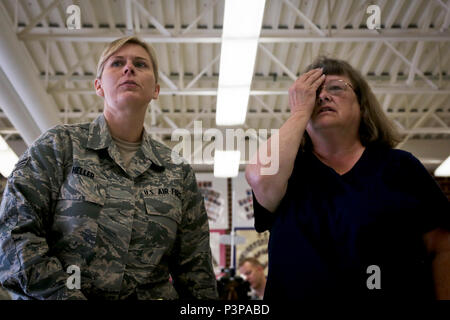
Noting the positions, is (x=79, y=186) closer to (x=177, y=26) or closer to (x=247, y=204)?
(x=177, y=26)

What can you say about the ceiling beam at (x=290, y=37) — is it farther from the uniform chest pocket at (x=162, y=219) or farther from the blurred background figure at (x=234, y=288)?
the uniform chest pocket at (x=162, y=219)

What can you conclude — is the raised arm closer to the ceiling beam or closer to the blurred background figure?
the blurred background figure

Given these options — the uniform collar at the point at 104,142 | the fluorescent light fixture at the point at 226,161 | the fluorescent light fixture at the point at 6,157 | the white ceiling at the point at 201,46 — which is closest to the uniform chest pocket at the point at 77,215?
the uniform collar at the point at 104,142

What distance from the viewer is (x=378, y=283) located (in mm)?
1298

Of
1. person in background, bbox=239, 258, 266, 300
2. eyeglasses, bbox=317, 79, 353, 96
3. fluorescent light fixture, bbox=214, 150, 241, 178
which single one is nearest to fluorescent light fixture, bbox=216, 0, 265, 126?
fluorescent light fixture, bbox=214, 150, 241, 178

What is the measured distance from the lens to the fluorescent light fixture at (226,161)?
23.6 feet

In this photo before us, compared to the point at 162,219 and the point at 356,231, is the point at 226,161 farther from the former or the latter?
the point at 356,231

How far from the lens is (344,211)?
1.41 m

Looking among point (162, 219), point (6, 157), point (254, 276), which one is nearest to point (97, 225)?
point (162, 219)

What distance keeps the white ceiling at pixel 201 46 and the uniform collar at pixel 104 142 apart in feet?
11.2

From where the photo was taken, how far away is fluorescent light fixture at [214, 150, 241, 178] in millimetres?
7191

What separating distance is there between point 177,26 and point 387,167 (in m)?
5.00

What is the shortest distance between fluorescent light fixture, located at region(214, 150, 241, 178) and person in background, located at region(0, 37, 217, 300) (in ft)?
17.2
